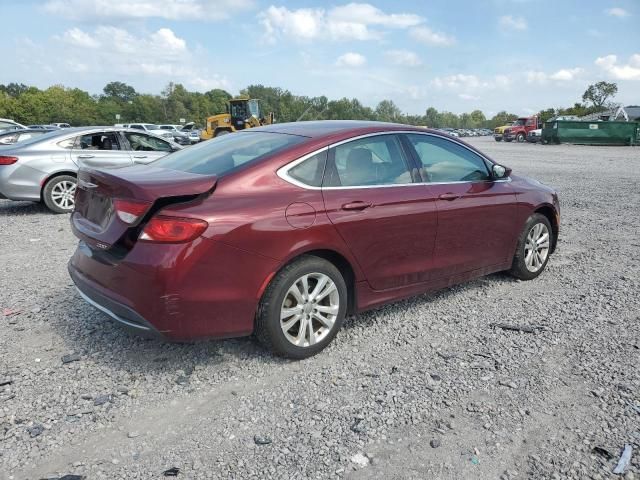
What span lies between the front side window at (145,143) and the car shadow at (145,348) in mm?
5879

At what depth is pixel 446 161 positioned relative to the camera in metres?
4.47

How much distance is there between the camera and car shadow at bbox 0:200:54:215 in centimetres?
917

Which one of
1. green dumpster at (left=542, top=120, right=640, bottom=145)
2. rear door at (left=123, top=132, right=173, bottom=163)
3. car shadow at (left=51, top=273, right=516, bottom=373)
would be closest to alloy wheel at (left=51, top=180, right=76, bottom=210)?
rear door at (left=123, top=132, right=173, bottom=163)

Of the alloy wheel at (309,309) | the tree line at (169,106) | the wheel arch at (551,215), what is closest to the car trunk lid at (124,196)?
the alloy wheel at (309,309)

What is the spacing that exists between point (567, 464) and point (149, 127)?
47951 millimetres

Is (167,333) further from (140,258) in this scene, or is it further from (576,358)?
(576,358)

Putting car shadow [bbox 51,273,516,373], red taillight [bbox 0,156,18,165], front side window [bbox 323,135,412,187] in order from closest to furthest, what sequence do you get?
car shadow [bbox 51,273,516,373] → front side window [bbox 323,135,412,187] → red taillight [bbox 0,156,18,165]

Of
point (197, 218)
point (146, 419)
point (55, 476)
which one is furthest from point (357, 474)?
point (197, 218)

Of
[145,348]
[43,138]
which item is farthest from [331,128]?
[43,138]

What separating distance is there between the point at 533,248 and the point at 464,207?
1.34 metres

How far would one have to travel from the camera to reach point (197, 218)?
2961mm

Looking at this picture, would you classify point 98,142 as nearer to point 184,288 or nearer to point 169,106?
point 184,288

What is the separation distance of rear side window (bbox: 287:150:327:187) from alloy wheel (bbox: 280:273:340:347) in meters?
0.64

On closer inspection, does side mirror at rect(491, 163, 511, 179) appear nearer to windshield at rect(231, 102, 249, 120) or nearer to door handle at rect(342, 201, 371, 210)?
door handle at rect(342, 201, 371, 210)
